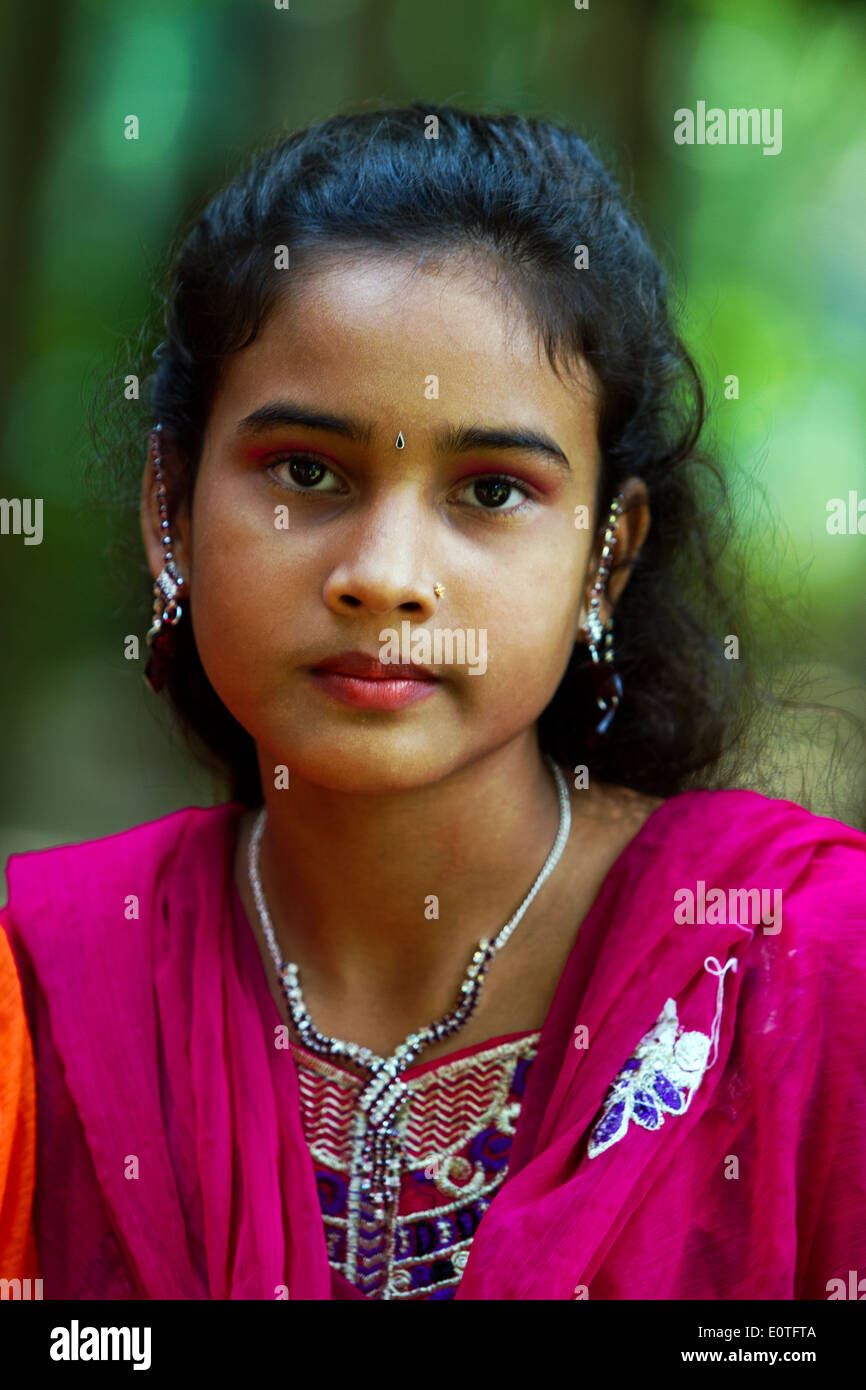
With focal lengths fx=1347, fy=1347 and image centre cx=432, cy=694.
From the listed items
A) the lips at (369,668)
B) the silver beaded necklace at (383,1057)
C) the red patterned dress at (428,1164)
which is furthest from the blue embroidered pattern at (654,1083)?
the lips at (369,668)

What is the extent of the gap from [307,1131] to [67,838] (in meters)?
3.37

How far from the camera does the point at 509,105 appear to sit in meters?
4.04

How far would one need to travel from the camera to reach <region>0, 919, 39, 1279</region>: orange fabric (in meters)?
1.73

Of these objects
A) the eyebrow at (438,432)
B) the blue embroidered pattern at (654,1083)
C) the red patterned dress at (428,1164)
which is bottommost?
the red patterned dress at (428,1164)

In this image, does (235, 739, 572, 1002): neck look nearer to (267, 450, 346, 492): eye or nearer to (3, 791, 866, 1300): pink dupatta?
(3, 791, 866, 1300): pink dupatta

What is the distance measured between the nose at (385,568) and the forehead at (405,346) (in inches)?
4.8

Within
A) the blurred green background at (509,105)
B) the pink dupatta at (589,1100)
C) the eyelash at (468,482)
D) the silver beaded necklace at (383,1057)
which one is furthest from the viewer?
the blurred green background at (509,105)

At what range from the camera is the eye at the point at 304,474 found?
5.59 ft

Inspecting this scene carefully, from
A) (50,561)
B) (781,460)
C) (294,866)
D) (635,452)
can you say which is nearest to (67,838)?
(50,561)

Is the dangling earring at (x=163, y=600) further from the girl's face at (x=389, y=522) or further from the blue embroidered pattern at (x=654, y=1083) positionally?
the blue embroidered pattern at (x=654, y=1083)

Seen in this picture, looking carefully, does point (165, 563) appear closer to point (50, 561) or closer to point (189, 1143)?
point (189, 1143)

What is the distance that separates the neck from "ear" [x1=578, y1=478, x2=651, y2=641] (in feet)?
0.81

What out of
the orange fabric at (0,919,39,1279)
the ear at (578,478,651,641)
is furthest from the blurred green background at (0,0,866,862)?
the orange fabric at (0,919,39,1279)

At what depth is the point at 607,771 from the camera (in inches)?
87.0
